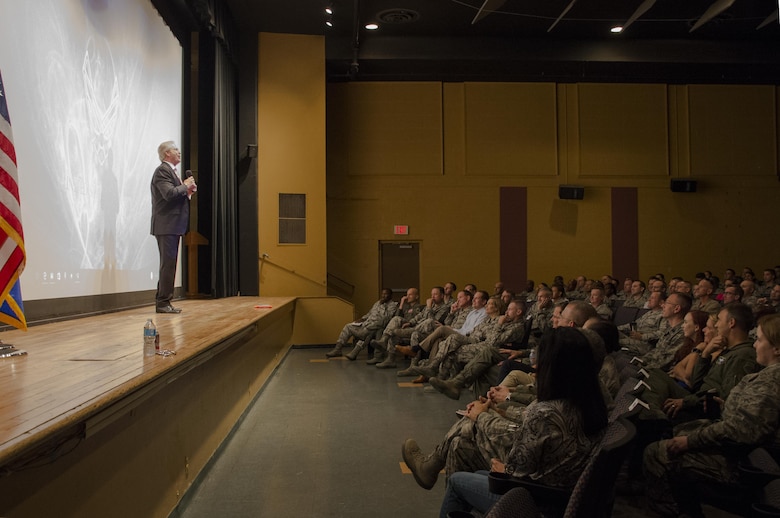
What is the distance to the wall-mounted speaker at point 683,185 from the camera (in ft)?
36.9

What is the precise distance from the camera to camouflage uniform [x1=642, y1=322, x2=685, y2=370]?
4.06 metres

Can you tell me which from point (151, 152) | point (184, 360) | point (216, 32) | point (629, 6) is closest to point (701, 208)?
point (629, 6)

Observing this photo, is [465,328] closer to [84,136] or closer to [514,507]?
[84,136]

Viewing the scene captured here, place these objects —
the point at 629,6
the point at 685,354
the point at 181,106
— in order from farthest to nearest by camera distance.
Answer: the point at 629,6
the point at 181,106
the point at 685,354

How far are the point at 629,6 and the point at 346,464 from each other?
8306 mm

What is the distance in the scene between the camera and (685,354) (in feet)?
12.6

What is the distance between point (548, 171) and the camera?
36.7 feet

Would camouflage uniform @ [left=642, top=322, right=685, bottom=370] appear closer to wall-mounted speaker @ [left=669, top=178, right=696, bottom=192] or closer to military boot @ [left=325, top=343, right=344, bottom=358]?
military boot @ [left=325, top=343, right=344, bottom=358]

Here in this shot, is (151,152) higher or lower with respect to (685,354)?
higher

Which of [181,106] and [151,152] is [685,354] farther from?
[181,106]

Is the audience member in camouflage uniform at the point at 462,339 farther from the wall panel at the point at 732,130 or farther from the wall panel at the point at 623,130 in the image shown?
the wall panel at the point at 732,130

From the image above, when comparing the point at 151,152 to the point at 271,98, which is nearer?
the point at 151,152

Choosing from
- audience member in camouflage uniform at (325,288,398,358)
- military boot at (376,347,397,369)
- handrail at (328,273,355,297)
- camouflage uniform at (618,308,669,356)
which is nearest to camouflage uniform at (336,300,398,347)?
audience member in camouflage uniform at (325,288,398,358)

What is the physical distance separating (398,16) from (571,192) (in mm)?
4646
